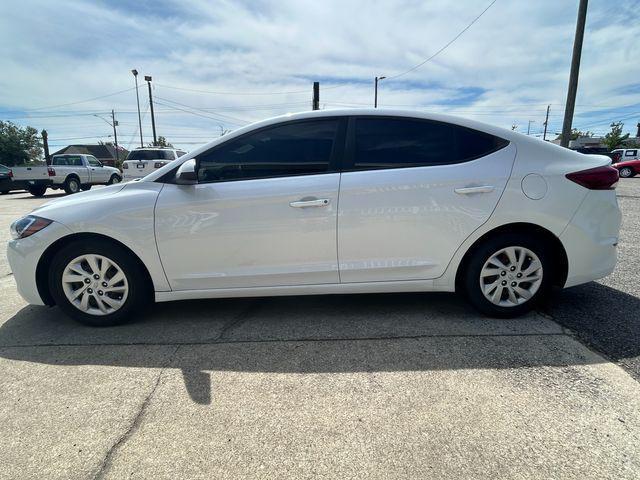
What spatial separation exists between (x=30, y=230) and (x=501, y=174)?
12.3 ft

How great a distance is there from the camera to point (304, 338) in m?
3.01

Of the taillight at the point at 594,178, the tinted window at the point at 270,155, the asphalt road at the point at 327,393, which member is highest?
the tinted window at the point at 270,155

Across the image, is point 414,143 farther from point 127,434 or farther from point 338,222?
point 127,434

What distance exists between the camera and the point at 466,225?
10.0 feet

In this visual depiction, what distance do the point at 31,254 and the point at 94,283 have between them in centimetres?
54

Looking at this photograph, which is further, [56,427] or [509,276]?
[509,276]

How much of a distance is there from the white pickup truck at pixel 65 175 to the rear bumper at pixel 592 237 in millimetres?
19579

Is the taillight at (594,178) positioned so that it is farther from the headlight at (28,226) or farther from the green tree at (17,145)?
the green tree at (17,145)

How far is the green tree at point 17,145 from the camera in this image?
53.4 meters

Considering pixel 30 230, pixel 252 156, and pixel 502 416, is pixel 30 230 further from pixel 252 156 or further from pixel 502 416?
pixel 502 416

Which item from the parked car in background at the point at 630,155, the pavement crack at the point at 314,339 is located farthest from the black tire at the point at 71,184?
the parked car in background at the point at 630,155

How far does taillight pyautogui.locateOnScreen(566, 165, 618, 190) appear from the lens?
120 inches

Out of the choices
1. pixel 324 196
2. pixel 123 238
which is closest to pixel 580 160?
pixel 324 196

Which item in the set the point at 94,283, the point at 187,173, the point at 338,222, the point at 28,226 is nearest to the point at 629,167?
the point at 338,222
